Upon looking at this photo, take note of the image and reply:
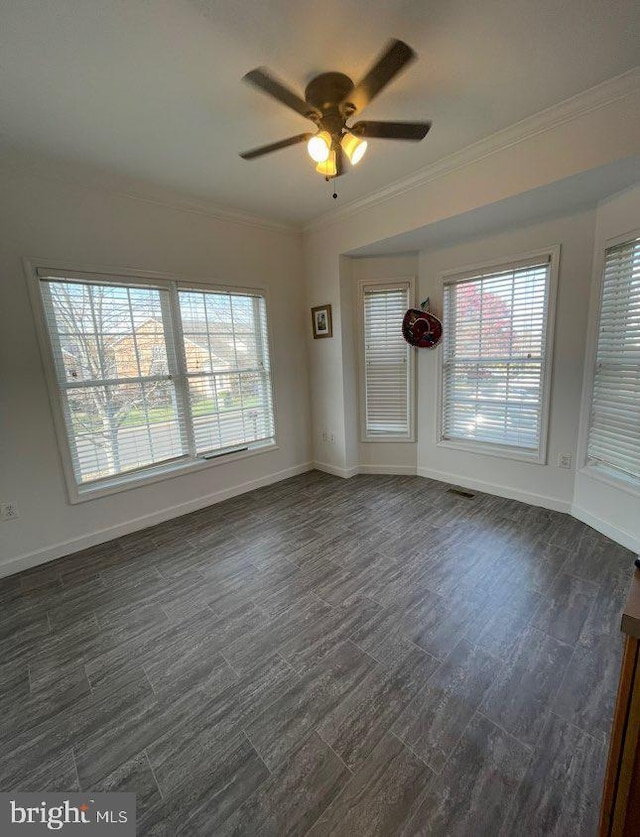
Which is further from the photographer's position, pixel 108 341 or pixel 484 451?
pixel 484 451

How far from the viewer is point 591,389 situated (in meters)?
2.58

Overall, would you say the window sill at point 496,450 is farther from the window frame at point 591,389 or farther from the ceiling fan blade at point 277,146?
the ceiling fan blade at point 277,146

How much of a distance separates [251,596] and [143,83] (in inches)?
110

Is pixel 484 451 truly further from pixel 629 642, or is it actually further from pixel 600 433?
pixel 629 642

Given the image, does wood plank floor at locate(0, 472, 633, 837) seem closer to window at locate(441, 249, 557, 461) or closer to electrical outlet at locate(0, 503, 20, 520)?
electrical outlet at locate(0, 503, 20, 520)

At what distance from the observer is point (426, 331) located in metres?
3.42

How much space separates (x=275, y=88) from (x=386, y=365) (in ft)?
8.60

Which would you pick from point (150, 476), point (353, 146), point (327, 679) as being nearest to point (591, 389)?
point (353, 146)

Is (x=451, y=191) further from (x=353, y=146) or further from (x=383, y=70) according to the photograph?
(x=383, y=70)

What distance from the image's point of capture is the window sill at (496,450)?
2.97m

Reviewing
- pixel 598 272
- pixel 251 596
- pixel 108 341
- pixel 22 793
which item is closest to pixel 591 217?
pixel 598 272

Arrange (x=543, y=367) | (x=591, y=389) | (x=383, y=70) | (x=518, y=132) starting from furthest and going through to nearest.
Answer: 1. (x=543, y=367)
2. (x=591, y=389)
3. (x=518, y=132)
4. (x=383, y=70)

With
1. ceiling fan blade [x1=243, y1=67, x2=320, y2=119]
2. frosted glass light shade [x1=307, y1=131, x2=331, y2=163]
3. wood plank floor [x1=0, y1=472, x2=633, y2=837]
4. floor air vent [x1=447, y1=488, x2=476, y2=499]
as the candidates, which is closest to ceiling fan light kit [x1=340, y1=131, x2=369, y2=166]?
frosted glass light shade [x1=307, y1=131, x2=331, y2=163]

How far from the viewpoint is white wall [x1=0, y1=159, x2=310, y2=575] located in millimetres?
2268
